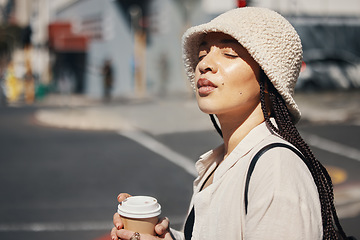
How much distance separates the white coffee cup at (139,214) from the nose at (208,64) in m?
0.58

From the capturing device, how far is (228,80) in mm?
1811

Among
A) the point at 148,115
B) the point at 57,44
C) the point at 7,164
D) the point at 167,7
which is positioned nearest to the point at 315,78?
→ the point at 148,115

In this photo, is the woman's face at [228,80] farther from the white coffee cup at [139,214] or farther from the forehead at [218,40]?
the white coffee cup at [139,214]

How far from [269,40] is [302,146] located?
43 centimetres

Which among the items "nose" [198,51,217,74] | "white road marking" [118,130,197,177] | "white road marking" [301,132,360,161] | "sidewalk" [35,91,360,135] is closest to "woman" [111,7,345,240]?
"nose" [198,51,217,74]

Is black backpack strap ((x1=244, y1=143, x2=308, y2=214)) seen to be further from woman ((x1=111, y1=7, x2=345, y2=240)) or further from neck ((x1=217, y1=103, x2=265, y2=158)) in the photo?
neck ((x1=217, y1=103, x2=265, y2=158))

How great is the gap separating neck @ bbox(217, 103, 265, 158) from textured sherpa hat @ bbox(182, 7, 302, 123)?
139 millimetres

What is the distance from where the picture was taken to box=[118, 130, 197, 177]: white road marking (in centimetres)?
851

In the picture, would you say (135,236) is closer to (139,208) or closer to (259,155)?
(139,208)

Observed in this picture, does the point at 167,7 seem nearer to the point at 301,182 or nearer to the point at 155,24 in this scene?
the point at 155,24

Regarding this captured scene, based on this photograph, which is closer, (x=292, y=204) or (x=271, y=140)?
(x=292, y=204)

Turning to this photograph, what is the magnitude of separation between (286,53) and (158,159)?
24.7 feet

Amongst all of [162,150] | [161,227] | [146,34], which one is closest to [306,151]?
[161,227]

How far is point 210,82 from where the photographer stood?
1.83 m
